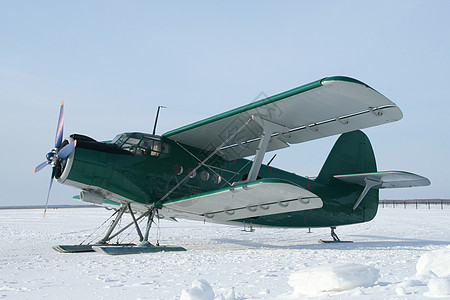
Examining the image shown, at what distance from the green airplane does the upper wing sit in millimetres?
19

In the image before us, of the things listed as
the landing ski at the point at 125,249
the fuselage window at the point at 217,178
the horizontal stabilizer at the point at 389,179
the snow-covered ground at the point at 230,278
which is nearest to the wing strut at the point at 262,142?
the fuselage window at the point at 217,178

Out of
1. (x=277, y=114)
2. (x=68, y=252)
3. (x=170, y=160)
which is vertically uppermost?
(x=277, y=114)

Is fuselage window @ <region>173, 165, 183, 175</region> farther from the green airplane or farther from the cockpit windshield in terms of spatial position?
the cockpit windshield

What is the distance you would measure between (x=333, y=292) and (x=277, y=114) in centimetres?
543

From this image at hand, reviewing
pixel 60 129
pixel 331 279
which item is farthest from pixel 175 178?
pixel 331 279

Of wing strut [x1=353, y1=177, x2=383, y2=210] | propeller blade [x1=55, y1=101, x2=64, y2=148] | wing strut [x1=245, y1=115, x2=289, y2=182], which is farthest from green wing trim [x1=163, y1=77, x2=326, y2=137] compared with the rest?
wing strut [x1=353, y1=177, x2=383, y2=210]

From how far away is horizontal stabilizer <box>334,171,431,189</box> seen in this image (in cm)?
819

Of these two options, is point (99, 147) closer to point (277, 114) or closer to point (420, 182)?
point (277, 114)

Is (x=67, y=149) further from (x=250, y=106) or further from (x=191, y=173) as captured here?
(x=250, y=106)

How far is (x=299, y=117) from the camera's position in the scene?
781cm

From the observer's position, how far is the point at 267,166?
32.7 feet

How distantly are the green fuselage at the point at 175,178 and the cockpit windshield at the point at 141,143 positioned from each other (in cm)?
10

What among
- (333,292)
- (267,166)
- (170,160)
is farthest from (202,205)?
(333,292)

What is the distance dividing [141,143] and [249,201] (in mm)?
2814
